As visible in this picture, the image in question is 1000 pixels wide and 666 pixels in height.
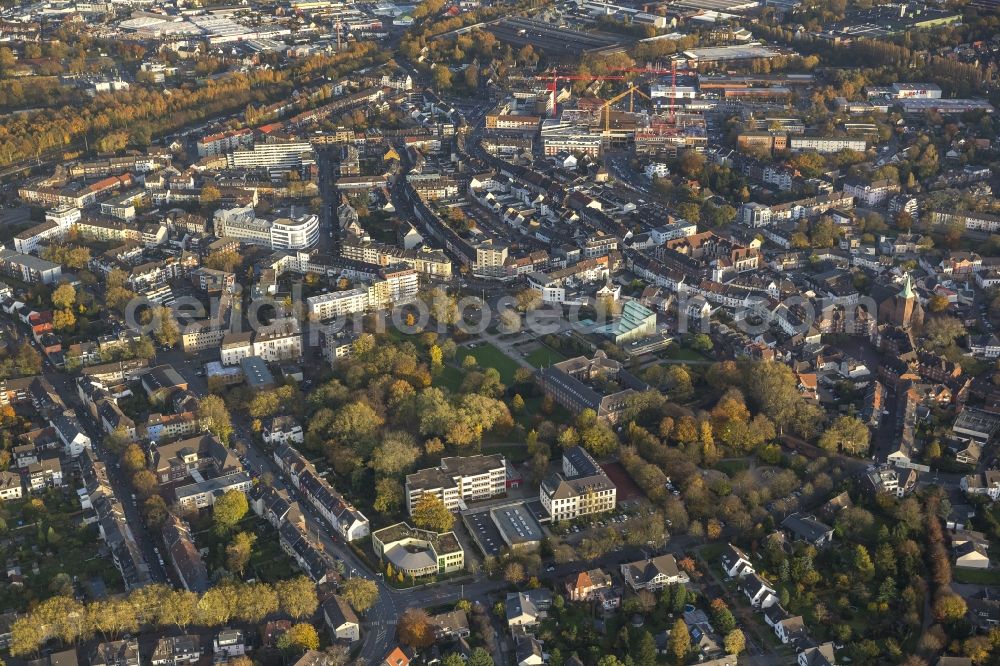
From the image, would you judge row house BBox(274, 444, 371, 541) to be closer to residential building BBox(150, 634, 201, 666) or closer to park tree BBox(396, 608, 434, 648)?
park tree BBox(396, 608, 434, 648)

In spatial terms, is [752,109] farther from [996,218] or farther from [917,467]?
[917,467]

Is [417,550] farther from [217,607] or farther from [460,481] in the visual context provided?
[217,607]

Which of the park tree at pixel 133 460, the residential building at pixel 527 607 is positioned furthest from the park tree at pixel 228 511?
the residential building at pixel 527 607

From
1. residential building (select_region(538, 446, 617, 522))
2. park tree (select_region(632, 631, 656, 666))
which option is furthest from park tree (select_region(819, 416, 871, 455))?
park tree (select_region(632, 631, 656, 666))

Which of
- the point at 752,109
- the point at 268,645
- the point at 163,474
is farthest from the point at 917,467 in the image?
the point at 752,109

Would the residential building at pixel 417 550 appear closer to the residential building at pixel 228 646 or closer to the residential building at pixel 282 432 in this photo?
the residential building at pixel 228 646
